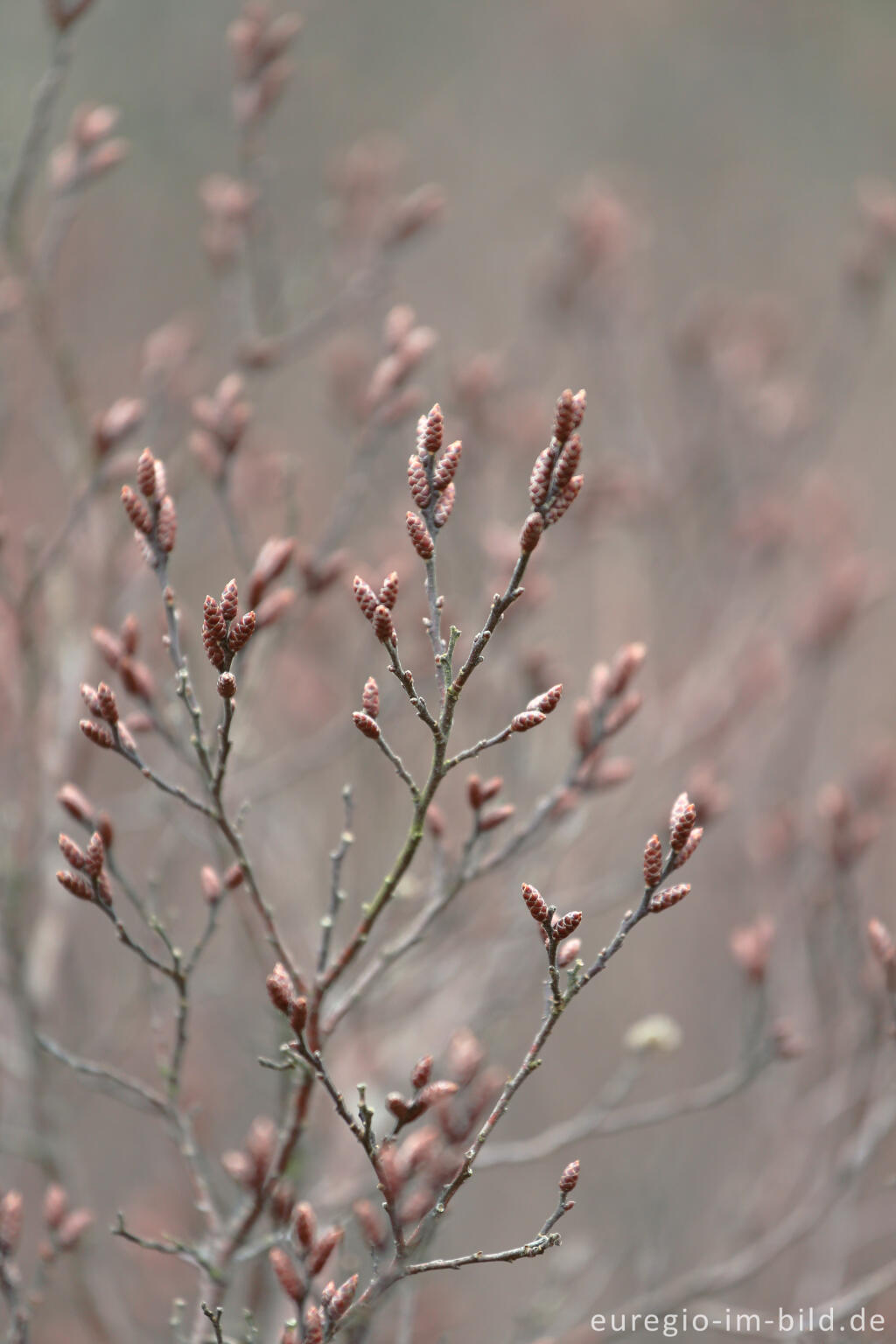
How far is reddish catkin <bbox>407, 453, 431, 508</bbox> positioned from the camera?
1390mm

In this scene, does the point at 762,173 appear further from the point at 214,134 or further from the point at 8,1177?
the point at 8,1177

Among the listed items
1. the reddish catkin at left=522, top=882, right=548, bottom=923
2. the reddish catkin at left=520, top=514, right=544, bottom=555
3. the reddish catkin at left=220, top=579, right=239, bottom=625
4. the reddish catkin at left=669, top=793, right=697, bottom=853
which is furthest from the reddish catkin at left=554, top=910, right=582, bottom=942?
the reddish catkin at left=220, top=579, right=239, bottom=625

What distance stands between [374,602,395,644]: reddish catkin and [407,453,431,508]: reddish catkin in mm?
142

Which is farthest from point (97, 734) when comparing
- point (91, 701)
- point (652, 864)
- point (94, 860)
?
point (652, 864)

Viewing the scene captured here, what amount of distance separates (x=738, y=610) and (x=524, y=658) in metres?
1.86

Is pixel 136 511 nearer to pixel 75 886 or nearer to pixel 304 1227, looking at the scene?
pixel 75 886

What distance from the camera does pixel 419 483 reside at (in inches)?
55.1

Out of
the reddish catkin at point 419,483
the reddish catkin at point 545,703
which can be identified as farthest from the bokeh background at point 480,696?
the reddish catkin at point 419,483

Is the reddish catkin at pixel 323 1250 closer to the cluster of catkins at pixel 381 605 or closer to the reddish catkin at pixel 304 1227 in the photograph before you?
the reddish catkin at pixel 304 1227

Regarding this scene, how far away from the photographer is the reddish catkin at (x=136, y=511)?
156 cm

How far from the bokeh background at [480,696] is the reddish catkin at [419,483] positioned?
3.31 ft

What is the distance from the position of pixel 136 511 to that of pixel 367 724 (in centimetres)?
48

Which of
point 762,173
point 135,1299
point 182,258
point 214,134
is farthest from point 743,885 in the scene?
point 762,173

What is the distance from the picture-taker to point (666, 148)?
860cm
